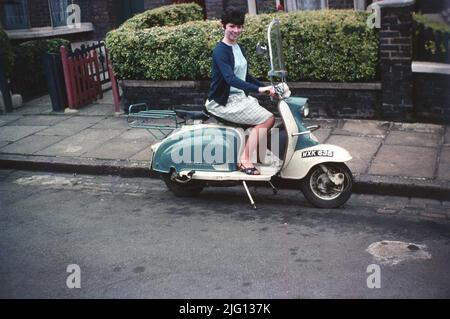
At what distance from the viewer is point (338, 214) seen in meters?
5.67

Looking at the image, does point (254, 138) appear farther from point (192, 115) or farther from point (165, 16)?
point (165, 16)

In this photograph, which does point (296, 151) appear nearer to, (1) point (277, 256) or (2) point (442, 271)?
(1) point (277, 256)

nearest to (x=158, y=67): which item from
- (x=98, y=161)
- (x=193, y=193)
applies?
(x=98, y=161)

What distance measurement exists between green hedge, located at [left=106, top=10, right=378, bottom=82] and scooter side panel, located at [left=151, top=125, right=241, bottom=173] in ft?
10.7

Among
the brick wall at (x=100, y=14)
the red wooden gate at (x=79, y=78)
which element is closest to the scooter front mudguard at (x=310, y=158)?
the red wooden gate at (x=79, y=78)

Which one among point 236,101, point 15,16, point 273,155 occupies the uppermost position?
point 15,16

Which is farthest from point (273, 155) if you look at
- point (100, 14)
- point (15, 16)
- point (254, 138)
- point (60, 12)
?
point (60, 12)

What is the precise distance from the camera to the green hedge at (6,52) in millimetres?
10461

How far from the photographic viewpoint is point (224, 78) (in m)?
5.66

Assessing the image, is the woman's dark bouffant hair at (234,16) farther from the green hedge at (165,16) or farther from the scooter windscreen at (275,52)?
the green hedge at (165,16)

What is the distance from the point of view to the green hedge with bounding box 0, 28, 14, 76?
10.5 m

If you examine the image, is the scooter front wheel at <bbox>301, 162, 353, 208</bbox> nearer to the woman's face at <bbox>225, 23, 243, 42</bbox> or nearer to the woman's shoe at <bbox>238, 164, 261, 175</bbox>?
the woman's shoe at <bbox>238, 164, 261, 175</bbox>

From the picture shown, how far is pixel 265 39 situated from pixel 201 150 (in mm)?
3454
